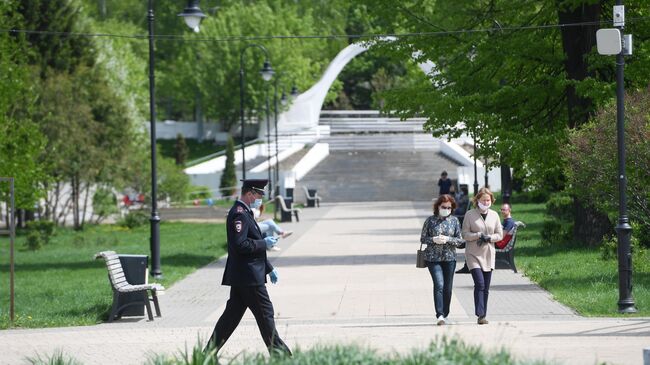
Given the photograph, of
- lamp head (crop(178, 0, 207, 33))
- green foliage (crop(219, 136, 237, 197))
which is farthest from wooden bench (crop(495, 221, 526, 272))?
green foliage (crop(219, 136, 237, 197))

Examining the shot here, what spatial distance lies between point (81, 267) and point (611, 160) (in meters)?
13.2

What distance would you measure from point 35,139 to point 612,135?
26.4m

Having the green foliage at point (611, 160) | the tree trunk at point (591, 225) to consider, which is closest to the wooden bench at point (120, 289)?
the green foliage at point (611, 160)

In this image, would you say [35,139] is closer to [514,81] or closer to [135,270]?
[514,81]

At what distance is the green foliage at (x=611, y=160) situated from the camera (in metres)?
21.7

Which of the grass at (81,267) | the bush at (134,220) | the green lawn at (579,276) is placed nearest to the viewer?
the green lawn at (579,276)

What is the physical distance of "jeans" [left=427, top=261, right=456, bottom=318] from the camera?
1648cm

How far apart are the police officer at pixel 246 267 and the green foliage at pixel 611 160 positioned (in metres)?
9.40

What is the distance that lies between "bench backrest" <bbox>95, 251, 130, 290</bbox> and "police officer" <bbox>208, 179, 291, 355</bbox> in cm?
563

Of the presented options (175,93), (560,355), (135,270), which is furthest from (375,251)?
(175,93)

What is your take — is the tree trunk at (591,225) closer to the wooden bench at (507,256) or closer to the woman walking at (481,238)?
the wooden bench at (507,256)

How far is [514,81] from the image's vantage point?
103ft

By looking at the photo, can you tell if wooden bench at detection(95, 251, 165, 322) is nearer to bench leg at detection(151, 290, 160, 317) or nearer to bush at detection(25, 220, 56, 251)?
bench leg at detection(151, 290, 160, 317)

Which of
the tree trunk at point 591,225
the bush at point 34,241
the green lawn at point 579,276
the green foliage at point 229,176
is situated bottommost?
the green lawn at point 579,276
